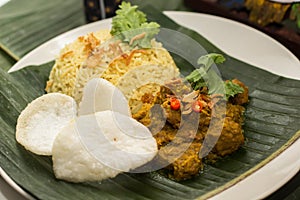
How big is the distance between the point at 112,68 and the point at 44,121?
2.48 ft

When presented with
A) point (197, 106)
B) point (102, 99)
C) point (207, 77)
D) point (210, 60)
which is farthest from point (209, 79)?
point (102, 99)

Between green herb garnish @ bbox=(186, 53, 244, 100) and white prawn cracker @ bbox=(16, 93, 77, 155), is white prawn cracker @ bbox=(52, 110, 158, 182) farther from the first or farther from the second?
green herb garnish @ bbox=(186, 53, 244, 100)

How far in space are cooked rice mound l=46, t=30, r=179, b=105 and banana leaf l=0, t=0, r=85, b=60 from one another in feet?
2.93

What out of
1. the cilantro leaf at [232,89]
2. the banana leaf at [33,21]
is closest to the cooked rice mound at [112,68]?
the cilantro leaf at [232,89]

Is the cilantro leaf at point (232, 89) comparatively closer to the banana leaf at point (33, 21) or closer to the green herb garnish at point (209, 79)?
the green herb garnish at point (209, 79)

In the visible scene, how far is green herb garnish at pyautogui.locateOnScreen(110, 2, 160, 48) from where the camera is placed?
14.4 feet

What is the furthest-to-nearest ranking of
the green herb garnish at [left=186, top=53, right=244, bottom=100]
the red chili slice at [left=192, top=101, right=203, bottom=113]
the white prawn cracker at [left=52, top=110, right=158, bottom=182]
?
the green herb garnish at [left=186, top=53, right=244, bottom=100] → the red chili slice at [left=192, top=101, right=203, bottom=113] → the white prawn cracker at [left=52, top=110, right=158, bottom=182]

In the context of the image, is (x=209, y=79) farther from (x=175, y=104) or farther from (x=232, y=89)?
(x=175, y=104)

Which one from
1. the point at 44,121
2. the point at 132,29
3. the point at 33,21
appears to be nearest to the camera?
the point at 44,121

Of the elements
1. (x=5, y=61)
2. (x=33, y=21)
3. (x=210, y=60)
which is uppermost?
(x=210, y=60)

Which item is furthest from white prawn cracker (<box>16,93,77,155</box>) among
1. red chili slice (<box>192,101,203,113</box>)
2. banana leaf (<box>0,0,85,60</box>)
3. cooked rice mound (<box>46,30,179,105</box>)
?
banana leaf (<box>0,0,85,60</box>)

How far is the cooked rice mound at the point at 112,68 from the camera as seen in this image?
A: 4.20 metres

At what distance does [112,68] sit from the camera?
4.24 metres

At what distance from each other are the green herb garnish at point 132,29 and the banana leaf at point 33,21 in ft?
3.83
